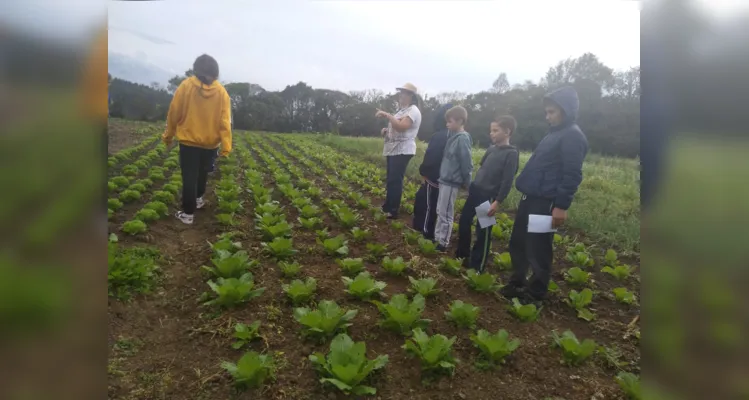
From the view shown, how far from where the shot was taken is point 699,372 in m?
0.51

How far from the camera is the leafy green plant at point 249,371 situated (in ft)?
7.41

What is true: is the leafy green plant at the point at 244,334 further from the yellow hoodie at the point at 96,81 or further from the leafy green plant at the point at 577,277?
the leafy green plant at the point at 577,277

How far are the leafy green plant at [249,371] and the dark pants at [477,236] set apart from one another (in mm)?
2432

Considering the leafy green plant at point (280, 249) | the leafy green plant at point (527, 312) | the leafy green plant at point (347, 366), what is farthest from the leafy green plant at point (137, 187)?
the leafy green plant at point (527, 312)

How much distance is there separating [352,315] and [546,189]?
1.72 meters

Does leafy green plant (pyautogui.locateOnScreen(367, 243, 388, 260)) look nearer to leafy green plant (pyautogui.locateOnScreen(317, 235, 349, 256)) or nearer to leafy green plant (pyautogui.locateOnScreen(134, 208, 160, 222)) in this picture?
leafy green plant (pyautogui.locateOnScreen(317, 235, 349, 256))

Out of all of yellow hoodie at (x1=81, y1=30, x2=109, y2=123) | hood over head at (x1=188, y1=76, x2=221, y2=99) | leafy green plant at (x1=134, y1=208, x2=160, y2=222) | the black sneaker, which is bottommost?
the black sneaker

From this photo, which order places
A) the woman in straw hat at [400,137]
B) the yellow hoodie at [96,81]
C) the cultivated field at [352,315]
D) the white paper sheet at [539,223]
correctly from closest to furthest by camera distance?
the yellow hoodie at [96,81] → the cultivated field at [352,315] → the white paper sheet at [539,223] → the woman in straw hat at [400,137]

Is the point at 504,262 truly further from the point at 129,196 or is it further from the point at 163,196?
the point at 129,196

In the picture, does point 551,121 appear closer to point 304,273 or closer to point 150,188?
point 304,273

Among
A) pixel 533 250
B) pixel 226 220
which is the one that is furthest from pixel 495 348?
pixel 226 220

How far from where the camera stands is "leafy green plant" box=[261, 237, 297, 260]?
4.30m

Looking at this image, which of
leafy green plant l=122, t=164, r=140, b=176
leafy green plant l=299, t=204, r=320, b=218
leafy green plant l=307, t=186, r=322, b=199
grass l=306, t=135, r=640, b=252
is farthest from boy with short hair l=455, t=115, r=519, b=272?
leafy green plant l=122, t=164, r=140, b=176

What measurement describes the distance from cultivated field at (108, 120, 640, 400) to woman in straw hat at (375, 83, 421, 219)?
782 millimetres
